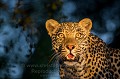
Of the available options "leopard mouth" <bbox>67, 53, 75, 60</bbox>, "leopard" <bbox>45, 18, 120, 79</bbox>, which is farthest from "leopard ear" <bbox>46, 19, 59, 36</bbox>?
"leopard mouth" <bbox>67, 53, 75, 60</bbox>

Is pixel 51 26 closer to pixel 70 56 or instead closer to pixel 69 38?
pixel 69 38

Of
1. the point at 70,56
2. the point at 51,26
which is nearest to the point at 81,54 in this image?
the point at 70,56

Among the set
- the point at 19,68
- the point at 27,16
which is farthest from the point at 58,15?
the point at 27,16

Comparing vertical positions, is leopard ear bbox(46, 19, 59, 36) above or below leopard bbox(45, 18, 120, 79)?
above

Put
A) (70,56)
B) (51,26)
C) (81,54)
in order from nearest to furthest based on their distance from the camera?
(70,56) → (81,54) → (51,26)

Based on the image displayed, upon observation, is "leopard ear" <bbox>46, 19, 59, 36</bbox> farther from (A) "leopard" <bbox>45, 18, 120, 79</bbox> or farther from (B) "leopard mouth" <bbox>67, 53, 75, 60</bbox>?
(B) "leopard mouth" <bbox>67, 53, 75, 60</bbox>

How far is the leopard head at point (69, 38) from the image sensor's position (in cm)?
955

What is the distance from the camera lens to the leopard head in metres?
9.55

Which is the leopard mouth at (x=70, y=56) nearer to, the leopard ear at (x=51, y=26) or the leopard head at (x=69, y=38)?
the leopard head at (x=69, y=38)

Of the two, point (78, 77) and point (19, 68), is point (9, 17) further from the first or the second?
point (78, 77)

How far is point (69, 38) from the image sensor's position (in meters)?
9.77

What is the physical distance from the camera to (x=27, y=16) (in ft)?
30.2

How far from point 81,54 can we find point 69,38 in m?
0.28

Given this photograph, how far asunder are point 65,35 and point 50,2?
1.84ft
